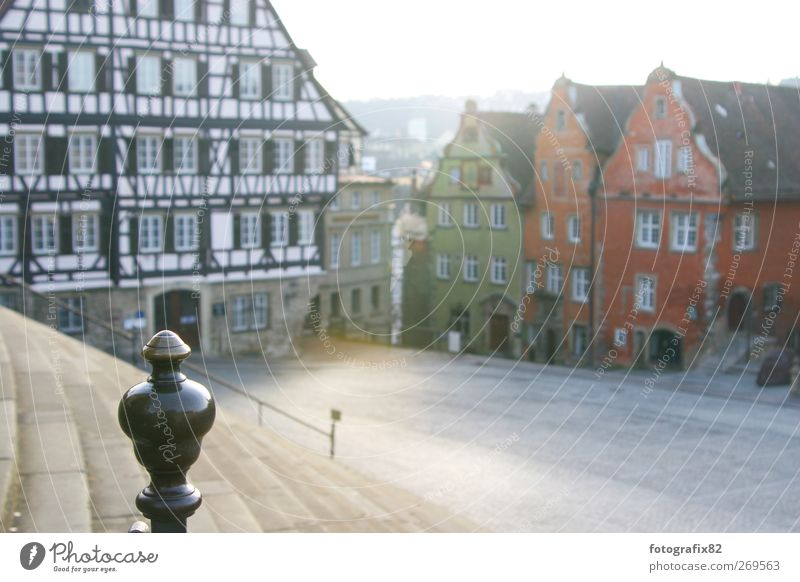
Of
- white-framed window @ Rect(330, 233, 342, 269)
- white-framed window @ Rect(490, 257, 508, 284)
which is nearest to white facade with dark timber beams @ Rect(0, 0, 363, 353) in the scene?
white-framed window @ Rect(330, 233, 342, 269)

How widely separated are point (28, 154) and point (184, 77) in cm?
144

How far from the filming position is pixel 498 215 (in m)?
11.9

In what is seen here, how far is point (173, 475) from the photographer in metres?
1.81

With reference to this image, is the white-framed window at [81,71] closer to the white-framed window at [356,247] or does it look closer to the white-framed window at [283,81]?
the white-framed window at [283,81]

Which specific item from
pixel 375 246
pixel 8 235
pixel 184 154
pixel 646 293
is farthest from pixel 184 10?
pixel 646 293

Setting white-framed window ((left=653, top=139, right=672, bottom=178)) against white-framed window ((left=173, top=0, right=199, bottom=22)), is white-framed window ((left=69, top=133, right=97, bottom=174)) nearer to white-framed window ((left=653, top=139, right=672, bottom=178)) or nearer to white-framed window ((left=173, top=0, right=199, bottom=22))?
white-framed window ((left=173, top=0, right=199, bottom=22))

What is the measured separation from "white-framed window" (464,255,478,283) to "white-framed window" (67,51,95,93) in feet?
13.7

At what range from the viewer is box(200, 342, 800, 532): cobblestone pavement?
5.75 metres

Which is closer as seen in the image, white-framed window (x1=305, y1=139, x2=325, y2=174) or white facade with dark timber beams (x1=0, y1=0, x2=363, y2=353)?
white facade with dark timber beams (x1=0, y1=0, x2=363, y2=353)

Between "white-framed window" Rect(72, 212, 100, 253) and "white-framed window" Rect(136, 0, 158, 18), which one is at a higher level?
"white-framed window" Rect(136, 0, 158, 18)

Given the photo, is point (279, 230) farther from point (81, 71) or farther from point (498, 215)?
point (498, 215)

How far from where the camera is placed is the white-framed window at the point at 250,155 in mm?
9953
